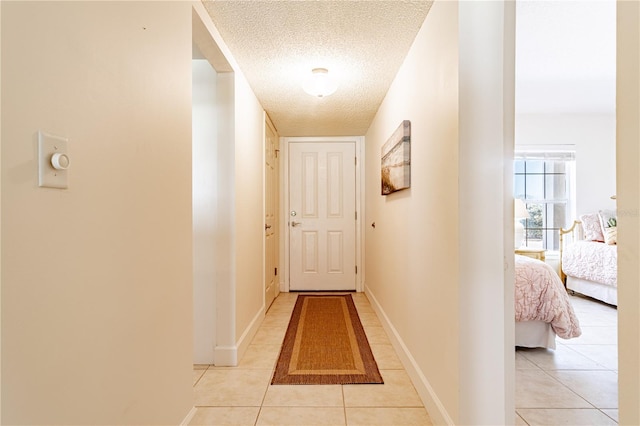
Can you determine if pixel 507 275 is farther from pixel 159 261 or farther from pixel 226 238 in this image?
pixel 226 238

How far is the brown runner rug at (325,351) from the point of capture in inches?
86.9

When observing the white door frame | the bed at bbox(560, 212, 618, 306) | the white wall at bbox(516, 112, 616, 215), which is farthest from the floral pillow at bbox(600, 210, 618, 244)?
the white door frame

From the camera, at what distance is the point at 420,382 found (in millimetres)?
1944

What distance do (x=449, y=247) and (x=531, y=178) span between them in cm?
426

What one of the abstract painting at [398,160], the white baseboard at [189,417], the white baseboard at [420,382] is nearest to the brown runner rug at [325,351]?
the white baseboard at [420,382]

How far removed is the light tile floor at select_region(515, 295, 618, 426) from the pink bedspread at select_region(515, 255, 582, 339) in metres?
0.22

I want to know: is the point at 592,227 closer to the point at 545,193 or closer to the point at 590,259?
the point at 590,259

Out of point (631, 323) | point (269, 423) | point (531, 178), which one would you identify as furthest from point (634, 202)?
point (531, 178)

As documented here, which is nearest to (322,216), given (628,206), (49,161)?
(49,161)

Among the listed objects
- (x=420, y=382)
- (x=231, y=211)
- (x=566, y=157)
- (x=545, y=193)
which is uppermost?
(x=566, y=157)

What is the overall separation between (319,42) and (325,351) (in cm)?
216

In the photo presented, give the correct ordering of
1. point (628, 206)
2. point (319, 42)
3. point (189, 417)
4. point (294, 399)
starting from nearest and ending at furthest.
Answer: point (628, 206) → point (189, 417) → point (294, 399) → point (319, 42)

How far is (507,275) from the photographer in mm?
1269

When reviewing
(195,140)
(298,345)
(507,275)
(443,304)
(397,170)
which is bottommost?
(298,345)
